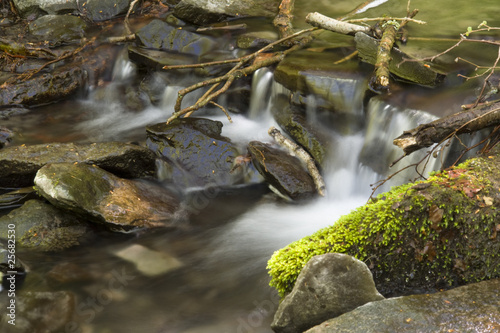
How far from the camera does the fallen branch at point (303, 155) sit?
649 cm

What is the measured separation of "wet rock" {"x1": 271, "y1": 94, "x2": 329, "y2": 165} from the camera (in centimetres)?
685

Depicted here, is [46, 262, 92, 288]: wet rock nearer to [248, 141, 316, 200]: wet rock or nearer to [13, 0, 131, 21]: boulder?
[248, 141, 316, 200]: wet rock

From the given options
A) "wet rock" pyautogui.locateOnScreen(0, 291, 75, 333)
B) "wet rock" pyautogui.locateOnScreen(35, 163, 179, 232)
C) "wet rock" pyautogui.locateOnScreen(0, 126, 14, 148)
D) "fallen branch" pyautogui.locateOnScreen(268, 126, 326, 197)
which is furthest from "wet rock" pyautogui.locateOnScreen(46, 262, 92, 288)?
"wet rock" pyautogui.locateOnScreen(0, 126, 14, 148)

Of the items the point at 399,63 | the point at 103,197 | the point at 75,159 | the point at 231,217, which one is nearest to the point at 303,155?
the point at 231,217

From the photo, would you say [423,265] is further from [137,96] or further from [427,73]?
[137,96]

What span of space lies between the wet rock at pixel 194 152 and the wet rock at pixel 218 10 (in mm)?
3275

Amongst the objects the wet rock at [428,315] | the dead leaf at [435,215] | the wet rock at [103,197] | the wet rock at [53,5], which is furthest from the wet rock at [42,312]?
the wet rock at [53,5]

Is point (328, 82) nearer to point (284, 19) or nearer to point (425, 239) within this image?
point (284, 19)

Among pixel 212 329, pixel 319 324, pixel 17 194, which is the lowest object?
pixel 17 194

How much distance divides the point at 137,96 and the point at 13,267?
4.75 meters

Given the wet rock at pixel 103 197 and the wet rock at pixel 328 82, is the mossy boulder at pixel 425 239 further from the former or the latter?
the wet rock at pixel 328 82

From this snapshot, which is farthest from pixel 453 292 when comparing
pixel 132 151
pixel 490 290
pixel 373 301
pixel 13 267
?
pixel 132 151

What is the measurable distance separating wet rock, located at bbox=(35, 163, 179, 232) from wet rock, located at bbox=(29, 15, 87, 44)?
5.32m

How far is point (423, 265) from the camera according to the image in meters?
3.84
